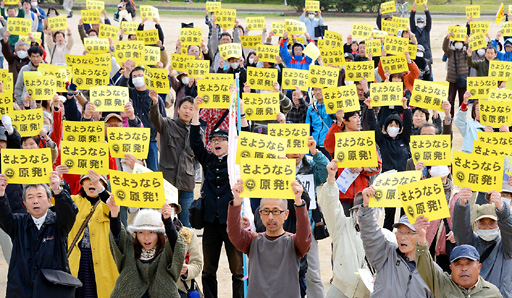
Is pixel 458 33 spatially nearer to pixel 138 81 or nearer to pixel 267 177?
pixel 138 81

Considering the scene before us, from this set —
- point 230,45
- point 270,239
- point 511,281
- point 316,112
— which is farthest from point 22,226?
point 230,45

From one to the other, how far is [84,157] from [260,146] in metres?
1.76

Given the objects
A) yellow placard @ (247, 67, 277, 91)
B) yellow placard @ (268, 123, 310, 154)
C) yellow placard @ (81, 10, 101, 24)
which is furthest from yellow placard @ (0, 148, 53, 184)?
yellow placard @ (81, 10, 101, 24)

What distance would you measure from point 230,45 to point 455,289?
8584 millimetres

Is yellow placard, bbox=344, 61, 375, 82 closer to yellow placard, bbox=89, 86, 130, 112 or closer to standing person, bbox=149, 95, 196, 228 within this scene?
standing person, bbox=149, 95, 196, 228

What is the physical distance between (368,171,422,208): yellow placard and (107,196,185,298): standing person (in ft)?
5.30

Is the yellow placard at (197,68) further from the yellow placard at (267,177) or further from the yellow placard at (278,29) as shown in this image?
the yellow placard at (267,177)

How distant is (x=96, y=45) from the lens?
46.5 feet

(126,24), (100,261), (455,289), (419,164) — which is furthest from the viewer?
(126,24)

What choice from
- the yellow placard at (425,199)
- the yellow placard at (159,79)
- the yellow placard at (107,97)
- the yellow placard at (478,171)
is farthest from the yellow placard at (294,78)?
the yellow placard at (425,199)

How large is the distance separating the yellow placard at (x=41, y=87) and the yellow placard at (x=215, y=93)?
2.42m

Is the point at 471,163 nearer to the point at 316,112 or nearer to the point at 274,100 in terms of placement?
the point at 274,100

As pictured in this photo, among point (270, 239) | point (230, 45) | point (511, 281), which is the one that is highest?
point (230, 45)

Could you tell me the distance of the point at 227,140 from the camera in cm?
823
